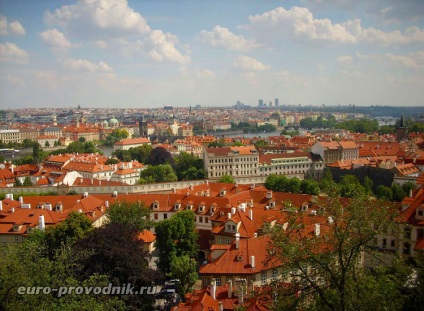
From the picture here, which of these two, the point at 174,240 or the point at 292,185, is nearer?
the point at 174,240

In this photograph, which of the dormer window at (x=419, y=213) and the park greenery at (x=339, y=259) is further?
the dormer window at (x=419, y=213)

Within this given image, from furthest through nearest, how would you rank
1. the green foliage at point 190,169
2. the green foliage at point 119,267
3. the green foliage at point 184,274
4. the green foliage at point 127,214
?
the green foliage at point 190,169 < the green foliage at point 127,214 < the green foliage at point 184,274 < the green foliage at point 119,267

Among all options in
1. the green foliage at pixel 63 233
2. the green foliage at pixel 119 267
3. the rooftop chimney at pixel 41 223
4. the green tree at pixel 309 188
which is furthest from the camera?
the green tree at pixel 309 188

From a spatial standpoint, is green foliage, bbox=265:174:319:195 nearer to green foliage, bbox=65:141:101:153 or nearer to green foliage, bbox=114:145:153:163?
green foliage, bbox=114:145:153:163

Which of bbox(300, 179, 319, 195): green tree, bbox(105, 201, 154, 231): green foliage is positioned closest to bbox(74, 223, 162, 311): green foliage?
bbox(105, 201, 154, 231): green foliage

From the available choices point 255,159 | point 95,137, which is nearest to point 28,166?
point 255,159

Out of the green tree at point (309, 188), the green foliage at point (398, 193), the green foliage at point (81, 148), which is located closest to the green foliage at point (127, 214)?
the green tree at point (309, 188)

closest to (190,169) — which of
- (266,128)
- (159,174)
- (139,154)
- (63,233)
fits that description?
(159,174)

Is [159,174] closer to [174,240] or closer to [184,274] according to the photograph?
[174,240]

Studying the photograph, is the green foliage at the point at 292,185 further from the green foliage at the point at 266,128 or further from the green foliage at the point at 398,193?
the green foliage at the point at 266,128
